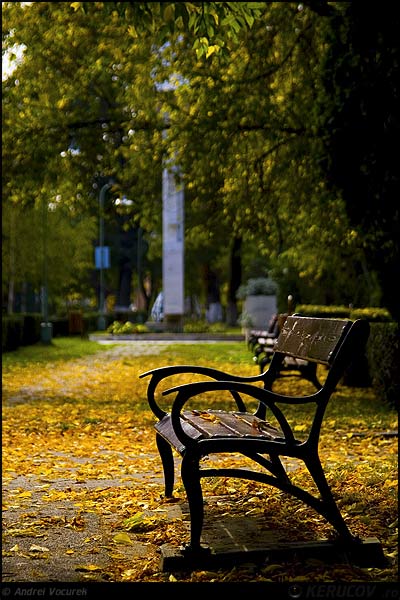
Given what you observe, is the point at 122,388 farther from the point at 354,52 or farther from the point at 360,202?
the point at 354,52

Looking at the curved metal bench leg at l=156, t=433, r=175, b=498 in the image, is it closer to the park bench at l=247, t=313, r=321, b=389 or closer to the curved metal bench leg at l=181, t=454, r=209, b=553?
the curved metal bench leg at l=181, t=454, r=209, b=553

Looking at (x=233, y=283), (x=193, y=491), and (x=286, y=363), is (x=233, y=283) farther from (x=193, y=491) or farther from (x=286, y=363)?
(x=193, y=491)

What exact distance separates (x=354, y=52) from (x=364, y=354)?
15.8ft

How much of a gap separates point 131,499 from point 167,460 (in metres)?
0.41

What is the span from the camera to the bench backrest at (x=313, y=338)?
523cm

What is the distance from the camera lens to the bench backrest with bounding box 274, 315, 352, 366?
523 cm

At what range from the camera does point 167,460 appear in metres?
6.41

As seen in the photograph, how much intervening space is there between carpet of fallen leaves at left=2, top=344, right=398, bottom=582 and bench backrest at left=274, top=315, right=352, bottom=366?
0.98 metres

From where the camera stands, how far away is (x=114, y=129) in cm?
1716

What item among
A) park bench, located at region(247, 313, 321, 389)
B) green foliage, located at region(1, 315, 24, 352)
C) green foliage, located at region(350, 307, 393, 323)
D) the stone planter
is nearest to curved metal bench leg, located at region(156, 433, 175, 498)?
park bench, located at region(247, 313, 321, 389)

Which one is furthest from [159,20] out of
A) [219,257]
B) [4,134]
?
[219,257]

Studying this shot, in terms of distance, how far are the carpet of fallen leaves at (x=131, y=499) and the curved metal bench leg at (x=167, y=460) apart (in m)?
0.10

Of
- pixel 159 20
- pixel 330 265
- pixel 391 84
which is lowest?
pixel 330 265

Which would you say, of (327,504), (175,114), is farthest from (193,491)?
(175,114)
